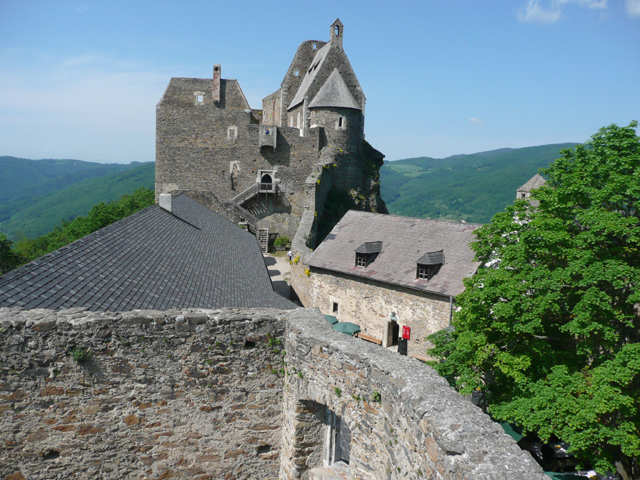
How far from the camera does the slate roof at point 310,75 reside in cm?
3838

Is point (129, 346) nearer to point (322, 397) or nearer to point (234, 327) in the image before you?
point (234, 327)

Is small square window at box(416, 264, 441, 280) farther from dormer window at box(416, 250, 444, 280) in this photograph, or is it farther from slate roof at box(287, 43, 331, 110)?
slate roof at box(287, 43, 331, 110)

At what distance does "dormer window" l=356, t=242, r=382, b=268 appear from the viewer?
22.2m

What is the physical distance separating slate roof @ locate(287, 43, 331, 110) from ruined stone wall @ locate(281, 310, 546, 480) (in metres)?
34.3

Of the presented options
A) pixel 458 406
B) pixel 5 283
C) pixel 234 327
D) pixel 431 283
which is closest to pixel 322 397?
pixel 234 327

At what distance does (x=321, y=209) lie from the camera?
34625mm

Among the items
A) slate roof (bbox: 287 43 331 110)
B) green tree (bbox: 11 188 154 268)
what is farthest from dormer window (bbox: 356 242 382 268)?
green tree (bbox: 11 188 154 268)

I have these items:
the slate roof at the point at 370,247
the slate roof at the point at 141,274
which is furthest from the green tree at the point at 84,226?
the slate roof at the point at 141,274

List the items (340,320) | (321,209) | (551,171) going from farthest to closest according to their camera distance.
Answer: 1. (321,209)
2. (340,320)
3. (551,171)

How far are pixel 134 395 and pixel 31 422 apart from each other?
1.15 metres

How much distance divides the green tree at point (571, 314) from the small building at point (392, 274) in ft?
18.9

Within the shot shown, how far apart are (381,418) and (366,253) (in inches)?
681

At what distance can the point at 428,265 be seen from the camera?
64.7ft

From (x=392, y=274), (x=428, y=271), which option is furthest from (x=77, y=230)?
(x=428, y=271)
